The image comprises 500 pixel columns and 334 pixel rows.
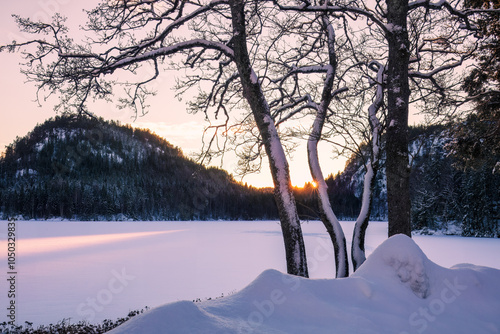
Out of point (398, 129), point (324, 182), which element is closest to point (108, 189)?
point (324, 182)

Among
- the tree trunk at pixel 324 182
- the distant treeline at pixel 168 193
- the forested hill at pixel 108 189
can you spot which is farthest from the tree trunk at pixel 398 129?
the forested hill at pixel 108 189

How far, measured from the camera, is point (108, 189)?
111875mm

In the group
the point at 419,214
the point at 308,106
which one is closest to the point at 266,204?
the point at 419,214

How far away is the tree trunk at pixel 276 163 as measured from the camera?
5715 millimetres

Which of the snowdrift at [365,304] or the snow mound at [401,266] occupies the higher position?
the snow mound at [401,266]

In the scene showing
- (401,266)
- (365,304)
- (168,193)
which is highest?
(168,193)

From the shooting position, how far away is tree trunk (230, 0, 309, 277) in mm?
5715

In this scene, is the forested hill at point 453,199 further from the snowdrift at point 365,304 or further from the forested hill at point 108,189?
the forested hill at point 108,189

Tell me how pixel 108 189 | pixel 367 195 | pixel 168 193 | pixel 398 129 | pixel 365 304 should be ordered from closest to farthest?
pixel 365 304 → pixel 398 129 → pixel 367 195 → pixel 108 189 → pixel 168 193

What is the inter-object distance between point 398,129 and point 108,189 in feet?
384

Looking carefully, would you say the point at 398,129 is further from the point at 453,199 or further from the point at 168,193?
the point at 168,193

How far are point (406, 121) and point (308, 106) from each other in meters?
3.24

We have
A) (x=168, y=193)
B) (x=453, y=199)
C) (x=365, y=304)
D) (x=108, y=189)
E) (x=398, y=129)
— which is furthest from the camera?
(x=168, y=193)

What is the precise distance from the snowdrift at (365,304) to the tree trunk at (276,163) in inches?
84.0
